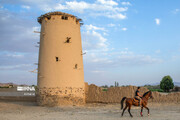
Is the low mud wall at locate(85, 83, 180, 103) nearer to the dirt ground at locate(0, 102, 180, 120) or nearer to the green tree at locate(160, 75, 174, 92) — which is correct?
the dirt ground at locate(0, 102, 180, 120)

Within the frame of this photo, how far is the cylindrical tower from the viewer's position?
16891 mm

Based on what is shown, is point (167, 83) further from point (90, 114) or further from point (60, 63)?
point (90, 114)

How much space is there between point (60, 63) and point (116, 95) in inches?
242

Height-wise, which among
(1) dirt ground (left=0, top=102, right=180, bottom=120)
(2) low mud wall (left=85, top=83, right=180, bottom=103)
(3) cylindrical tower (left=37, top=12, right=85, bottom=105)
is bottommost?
(1) dirt ground (left=0, top=102, right=180, bottom=120)

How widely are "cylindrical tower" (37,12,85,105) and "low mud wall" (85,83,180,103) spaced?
1277 mm

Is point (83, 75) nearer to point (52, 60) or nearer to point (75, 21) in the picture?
point (52, 60)

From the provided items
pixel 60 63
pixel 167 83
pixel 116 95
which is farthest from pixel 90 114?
pixel 167 83

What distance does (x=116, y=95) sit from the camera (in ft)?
58.0

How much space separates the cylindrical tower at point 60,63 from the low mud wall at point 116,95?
4.19 feet

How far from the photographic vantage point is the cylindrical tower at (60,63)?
16891mm

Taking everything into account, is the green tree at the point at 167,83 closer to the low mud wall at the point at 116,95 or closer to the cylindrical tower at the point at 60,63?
the low mud wall at the point at 116,95

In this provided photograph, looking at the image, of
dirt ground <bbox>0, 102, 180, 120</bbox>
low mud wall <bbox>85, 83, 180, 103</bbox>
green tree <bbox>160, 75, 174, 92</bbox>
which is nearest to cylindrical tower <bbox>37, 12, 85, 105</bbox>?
low mud wall <bbox>85, 83, 180, 103</bbox>

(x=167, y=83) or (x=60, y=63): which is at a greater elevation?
(x=60, y=63)

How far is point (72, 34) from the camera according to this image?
18109mm
